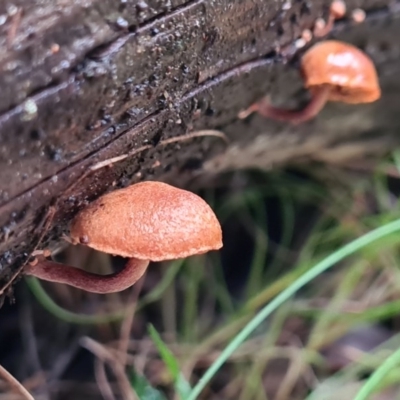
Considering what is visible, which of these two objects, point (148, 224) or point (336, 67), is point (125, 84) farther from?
point (336, 67)

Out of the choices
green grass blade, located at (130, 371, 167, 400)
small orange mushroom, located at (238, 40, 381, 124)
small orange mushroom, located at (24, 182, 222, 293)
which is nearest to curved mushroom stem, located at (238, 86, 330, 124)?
small orange mushroom, located at (238, 40, 381, 124)

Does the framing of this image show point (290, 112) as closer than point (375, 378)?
No

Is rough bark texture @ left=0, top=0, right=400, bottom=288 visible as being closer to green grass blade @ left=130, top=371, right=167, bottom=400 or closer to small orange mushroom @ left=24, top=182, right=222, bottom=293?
small orange mushroom @ left=24, top=182, right=222, bottom=293

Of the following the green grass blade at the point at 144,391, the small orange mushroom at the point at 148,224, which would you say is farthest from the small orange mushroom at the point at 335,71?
the green grass blade at the point at 144,391

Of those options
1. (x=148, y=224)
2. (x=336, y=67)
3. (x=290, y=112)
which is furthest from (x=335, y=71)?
(x=148, y=224)

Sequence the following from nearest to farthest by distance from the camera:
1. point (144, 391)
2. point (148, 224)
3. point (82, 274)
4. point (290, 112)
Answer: point (148, 224) < point (82, 274) < point (144, 391) < point (290, 112)

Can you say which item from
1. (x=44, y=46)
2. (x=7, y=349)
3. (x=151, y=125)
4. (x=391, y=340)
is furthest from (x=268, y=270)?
(x=44, y=46)

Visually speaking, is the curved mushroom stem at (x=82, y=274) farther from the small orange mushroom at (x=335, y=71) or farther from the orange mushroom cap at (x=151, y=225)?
the small orange mushroom at (x=335, y=71)
